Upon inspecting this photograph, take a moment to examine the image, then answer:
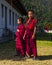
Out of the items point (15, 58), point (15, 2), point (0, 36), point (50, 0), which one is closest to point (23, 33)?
point (15, 58)

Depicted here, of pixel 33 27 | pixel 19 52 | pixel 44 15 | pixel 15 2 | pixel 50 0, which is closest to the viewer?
pixel 33 27

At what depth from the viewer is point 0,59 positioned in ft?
41.8

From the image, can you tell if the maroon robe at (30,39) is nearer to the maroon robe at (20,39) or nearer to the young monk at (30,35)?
the young monk at (30,35)

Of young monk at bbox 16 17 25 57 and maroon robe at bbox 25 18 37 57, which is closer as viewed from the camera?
maroon robe at bbox 25 18 37 57

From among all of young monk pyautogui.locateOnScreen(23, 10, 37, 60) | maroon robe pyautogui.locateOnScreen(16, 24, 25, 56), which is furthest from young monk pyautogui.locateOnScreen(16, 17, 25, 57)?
young monk pyautogui.locateOnScreen(23, 10, 37, 60)

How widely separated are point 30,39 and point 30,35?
0.50ft

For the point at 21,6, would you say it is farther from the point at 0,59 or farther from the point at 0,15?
the point at 0,59

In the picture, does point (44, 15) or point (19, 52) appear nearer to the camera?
point (19, 52)

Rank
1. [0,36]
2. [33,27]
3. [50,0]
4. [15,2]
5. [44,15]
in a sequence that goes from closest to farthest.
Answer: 1. [33,27]
2. [0,36]
3. [15,2]
4. [50,0]
5. [44,15]

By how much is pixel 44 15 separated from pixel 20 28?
5926 centimetres

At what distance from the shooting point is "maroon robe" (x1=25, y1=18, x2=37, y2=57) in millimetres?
12554

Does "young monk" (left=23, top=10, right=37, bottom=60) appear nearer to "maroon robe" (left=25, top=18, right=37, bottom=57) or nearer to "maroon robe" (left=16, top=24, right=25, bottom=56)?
"maroon robe" (left=25, top=18, right=37, bottom=57)

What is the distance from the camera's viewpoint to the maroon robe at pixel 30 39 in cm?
1255

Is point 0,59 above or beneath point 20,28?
beneath
